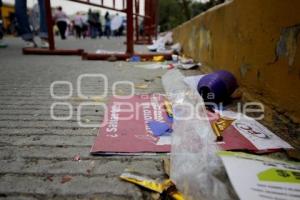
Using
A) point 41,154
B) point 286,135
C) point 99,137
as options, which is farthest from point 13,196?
point 286,135

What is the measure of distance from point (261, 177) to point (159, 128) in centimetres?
52

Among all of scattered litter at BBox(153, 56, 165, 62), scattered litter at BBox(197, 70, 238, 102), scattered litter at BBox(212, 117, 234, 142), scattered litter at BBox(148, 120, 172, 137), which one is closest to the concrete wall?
scattered litter at BBox(197, 70, 238, 102)

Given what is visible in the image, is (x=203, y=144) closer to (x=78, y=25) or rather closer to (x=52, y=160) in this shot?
(x=52, y=160)

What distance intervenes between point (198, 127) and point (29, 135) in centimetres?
67

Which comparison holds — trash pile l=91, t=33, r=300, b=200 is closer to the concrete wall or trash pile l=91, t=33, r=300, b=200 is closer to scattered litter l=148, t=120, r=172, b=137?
scattered litter l=148, t=120, r=172, b=137

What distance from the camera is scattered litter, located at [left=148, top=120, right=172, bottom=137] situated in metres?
1.15

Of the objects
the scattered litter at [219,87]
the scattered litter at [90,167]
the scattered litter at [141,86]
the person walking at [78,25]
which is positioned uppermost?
the person walking at [78,25]

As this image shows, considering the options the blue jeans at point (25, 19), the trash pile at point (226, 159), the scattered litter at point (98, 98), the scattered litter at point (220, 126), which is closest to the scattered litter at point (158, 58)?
the blue jeans at point (25, 19)

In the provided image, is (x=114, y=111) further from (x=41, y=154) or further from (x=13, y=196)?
(x=13, y=196)

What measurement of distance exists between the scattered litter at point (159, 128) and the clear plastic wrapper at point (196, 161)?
0.04 meters

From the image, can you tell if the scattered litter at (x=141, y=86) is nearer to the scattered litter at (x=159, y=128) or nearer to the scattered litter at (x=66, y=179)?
the scattered litter at (x=159, y=128)

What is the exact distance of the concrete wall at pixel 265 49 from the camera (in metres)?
1.01

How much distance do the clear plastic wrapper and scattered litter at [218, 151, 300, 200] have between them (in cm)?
3

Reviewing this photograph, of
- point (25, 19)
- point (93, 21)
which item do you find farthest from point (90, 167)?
point (93, 21)
